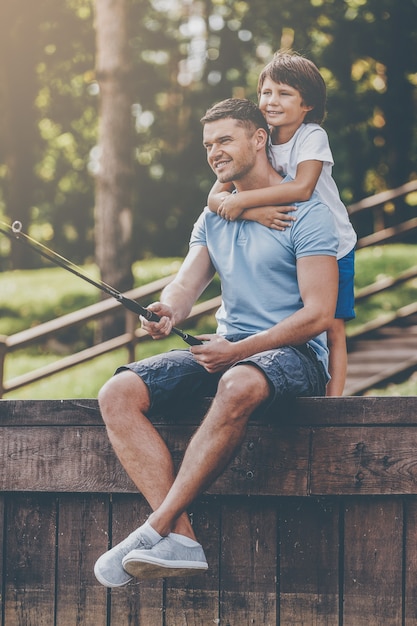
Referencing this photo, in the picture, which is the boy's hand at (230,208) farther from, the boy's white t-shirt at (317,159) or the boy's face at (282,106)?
the boy's face at (282,106)

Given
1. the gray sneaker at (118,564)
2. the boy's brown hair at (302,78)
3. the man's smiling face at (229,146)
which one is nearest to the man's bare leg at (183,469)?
the gray sneaker at (118,564)

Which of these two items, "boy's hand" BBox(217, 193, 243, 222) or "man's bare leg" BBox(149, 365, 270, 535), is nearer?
"man's bare leg" BBox(149, 365, 270, 535)

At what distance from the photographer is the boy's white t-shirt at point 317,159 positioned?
399cm

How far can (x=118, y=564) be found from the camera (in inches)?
125

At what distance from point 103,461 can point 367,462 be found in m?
0.90

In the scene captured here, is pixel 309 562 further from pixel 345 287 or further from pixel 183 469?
pixel 345 287

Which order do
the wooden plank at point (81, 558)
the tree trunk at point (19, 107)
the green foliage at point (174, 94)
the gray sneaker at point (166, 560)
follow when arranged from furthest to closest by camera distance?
the tree trunk at point (19, 107)
the green foliage at point (174, 94)
the wooden plank at point (81, 558)
the gray sneaker at point (166, 560)

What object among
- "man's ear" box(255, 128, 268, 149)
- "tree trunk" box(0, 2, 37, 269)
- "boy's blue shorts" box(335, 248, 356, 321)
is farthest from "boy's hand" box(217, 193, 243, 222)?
"tree trunk" box(0, 2, 37, 269)

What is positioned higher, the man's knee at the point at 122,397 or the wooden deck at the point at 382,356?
the wooden deck at the point at 382,356

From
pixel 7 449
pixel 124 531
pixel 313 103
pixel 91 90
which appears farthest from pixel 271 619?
pixel 91 90

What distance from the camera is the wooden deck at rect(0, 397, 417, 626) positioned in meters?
3.32

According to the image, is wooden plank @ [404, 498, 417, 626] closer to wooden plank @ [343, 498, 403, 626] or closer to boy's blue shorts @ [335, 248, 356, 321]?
wooden plank @ [343, 498, 403, 626]

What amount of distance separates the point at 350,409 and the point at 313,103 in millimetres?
1457

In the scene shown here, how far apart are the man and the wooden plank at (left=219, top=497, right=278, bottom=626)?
8.3 inches
